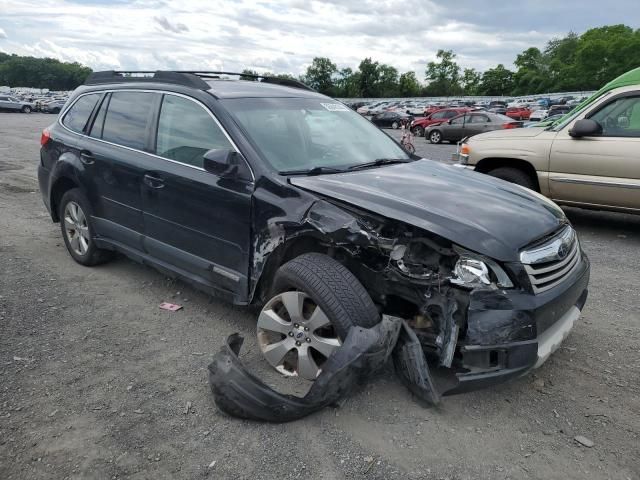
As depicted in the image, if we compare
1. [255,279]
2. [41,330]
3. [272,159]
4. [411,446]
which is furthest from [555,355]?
[41,330]

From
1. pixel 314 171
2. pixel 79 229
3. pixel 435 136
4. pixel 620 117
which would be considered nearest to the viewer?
pixel 314 171

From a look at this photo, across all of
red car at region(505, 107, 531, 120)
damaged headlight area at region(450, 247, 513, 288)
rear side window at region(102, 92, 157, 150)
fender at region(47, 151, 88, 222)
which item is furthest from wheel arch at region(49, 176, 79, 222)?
red car at region(505, 107, 531, 120)

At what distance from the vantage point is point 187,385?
10.2 feet

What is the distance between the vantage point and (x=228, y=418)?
111 inches

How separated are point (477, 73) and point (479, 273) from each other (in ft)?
402

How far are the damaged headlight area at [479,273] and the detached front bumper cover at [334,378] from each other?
40 centimetres

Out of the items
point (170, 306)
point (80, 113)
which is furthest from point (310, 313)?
point (80, 113)

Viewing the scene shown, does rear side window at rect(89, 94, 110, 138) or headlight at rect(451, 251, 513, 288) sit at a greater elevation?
rear side window at rect(89, 94, 110, 138)

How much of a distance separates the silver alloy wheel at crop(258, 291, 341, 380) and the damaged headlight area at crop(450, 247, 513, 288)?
76 cm

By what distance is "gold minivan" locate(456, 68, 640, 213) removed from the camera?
6.06m

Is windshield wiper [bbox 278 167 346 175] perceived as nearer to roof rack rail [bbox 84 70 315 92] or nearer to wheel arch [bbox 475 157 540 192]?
roof rack rail [bbox 84 70 315 92]

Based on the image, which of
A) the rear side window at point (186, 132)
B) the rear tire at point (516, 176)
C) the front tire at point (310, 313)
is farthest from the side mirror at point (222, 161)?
the rear tire at point (516, 176)

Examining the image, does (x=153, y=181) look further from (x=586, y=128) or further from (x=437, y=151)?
(x=437, y=151)

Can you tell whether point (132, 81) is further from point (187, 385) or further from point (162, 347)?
point (187, 385)
